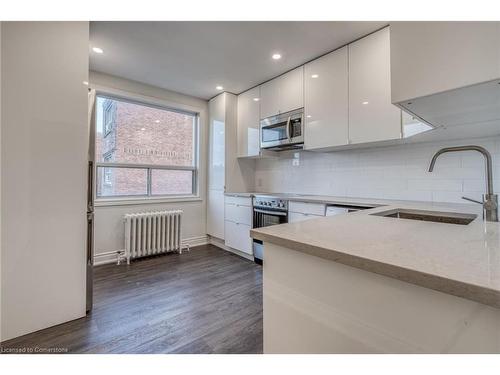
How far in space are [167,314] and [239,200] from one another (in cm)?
177

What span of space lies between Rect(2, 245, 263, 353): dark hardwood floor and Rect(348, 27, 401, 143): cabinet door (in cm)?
189

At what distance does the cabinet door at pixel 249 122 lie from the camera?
11.2 ft

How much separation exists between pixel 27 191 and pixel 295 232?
1.85 meters

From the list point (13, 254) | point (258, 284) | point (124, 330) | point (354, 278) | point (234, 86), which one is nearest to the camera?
point (354, 278)

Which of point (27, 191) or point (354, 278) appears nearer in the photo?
point (354, 278)

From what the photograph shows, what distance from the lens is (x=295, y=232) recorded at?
90 cm

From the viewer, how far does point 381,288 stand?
618mm

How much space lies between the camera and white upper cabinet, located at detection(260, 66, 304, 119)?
9.35 ft

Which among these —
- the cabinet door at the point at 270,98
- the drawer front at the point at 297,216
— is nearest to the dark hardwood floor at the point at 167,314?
the drawer front at the point at 297,216

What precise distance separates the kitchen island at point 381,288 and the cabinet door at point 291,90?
2203mm

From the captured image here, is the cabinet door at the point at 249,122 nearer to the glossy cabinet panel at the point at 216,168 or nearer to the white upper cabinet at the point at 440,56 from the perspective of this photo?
the glossy cabinet panel at the point at 216,168

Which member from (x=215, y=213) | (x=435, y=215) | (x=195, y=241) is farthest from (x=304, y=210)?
(x=195, y=241)
